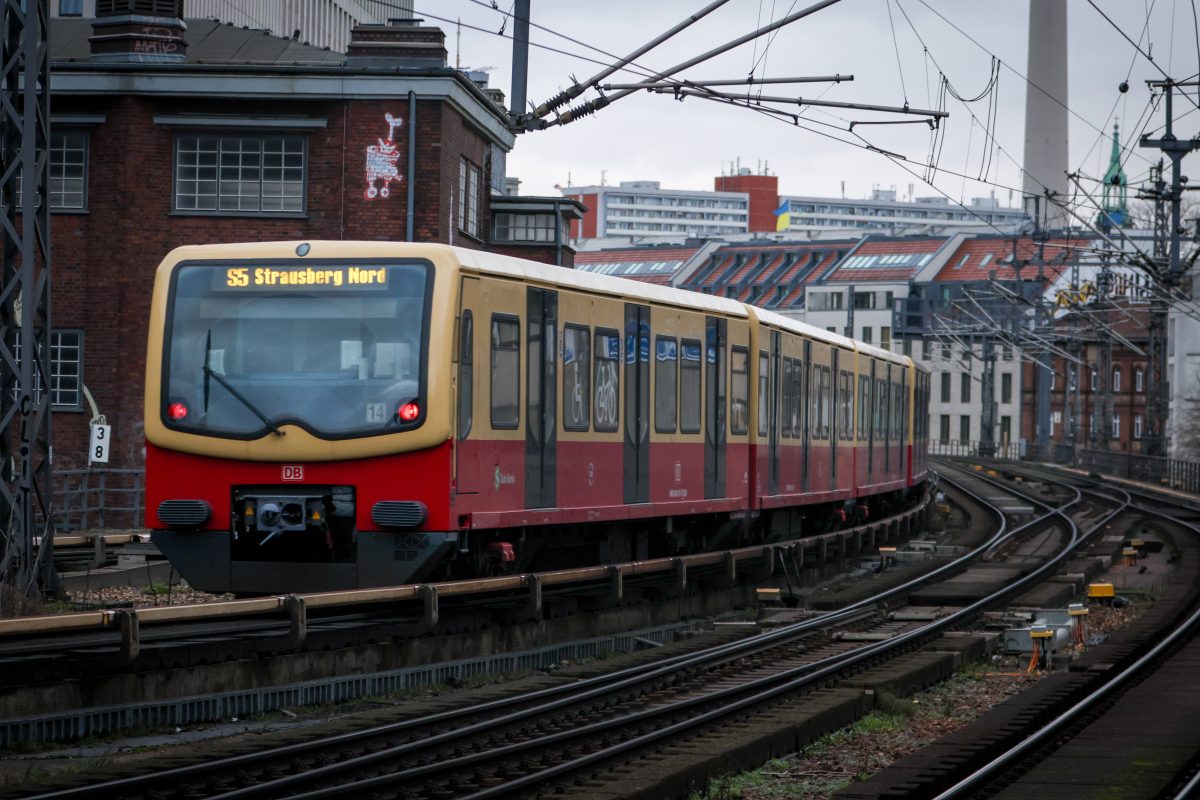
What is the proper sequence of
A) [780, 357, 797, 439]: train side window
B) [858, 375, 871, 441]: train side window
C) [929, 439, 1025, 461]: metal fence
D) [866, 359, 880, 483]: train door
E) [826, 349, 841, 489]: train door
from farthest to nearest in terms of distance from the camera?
[929, 439, 1025, 461]: metal fence, [866, 359, 880, 483]: train door, [858, 375, 871, 441]: train side window, [826, 349, 841, 489]: train door, [780, 357, 797, 439]: train side window

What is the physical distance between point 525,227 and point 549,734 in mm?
28375

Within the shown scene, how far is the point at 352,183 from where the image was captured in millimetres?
31688

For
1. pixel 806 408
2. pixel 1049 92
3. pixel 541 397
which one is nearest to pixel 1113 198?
pixel 1049 92

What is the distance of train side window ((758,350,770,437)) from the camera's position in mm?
23906

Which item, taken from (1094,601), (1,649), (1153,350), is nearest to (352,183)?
(1094,601)

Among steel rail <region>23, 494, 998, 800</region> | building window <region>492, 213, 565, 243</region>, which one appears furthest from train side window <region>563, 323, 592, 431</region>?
building window <region>492, 213, 565, 243</region>

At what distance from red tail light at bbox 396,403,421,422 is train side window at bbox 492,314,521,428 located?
1154mm

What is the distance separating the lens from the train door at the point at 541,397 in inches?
656

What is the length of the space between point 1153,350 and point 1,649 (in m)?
51.3

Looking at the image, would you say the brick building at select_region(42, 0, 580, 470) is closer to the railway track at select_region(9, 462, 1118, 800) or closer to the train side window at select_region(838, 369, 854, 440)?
the train side window at select_region(838, 369, 854, 440)

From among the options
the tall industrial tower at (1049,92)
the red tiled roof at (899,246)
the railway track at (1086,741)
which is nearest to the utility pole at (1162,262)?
the railway track at (1086,741)

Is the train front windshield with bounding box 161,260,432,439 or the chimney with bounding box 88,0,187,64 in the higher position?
the chimney with bounding box 88,0,187,64

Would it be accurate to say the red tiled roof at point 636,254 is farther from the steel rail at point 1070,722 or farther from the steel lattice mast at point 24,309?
the steel lattice mast at point 24,309

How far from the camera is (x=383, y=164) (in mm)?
31672
